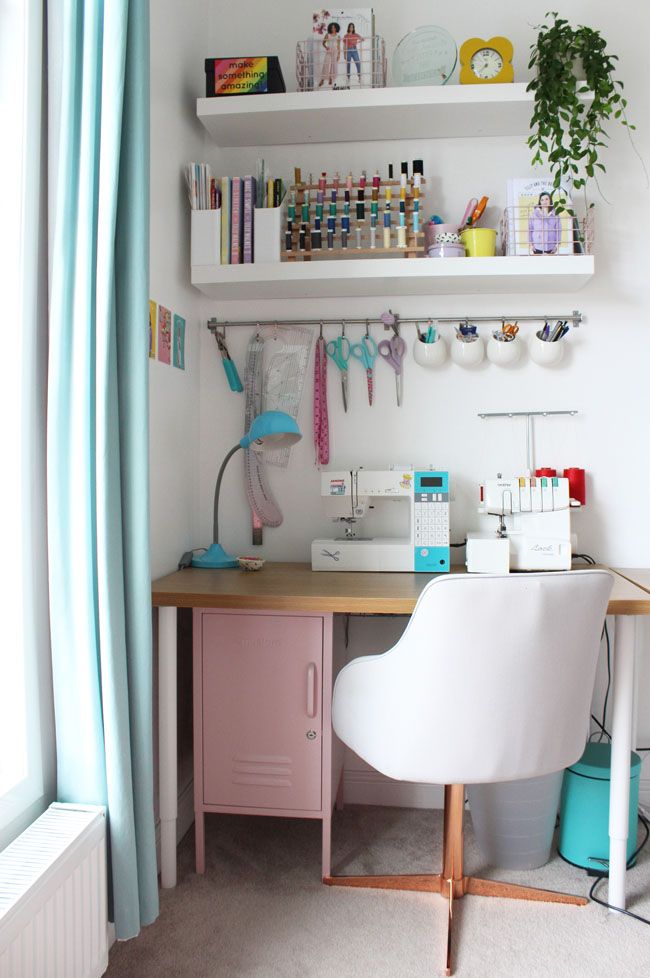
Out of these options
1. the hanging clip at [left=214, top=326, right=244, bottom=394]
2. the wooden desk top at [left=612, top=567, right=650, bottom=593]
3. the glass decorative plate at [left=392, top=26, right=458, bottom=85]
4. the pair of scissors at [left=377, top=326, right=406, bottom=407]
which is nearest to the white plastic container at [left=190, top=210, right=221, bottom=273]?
the hanging clip at [left=214, top=326, right=244, bottom=394]

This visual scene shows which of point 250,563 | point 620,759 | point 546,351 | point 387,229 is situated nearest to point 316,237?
point 387,229

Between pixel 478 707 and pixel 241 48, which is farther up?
pixel 241 48

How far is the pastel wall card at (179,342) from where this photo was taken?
7.67ft

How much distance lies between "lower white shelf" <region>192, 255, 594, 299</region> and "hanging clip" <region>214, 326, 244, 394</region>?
0.17m

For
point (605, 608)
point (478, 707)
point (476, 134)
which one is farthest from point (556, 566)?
point (476, 134)

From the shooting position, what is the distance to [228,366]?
2551mm

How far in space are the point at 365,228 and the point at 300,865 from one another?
6.29 feet

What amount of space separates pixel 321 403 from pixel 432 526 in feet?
1.94

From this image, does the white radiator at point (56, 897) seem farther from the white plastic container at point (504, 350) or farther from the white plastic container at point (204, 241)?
the white plastic container at point (504, 350)

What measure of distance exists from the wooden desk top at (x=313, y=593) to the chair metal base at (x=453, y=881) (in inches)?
19.7

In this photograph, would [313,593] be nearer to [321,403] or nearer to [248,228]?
[321,403]

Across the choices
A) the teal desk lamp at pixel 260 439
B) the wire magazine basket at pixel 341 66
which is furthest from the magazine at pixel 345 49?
the teal desk lamp at pixel 260 439

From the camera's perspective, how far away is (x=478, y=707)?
1.60m

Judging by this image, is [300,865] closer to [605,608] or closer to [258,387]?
[605,608]
